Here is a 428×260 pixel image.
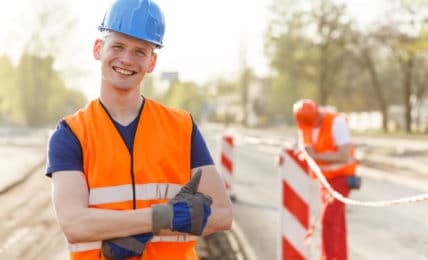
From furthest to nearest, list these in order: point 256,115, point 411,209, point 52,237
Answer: point 256,115, point 411,209, point 52,237

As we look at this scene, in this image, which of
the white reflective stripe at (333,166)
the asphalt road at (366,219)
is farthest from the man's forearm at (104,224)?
the white reflective stripe at (333,166)

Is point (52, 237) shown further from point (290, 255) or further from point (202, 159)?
point (202, 159)

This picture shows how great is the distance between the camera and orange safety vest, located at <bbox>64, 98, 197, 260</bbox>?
254 cm

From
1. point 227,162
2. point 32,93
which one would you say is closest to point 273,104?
point 32,93

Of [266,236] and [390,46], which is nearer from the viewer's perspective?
[266,236]

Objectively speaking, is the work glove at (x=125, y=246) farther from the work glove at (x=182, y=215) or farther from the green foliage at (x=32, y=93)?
the green foliage at (x=32, y=93)

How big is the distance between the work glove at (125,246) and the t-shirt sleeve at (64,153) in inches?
11.9

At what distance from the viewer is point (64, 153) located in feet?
8.28

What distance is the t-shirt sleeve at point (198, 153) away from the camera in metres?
2.73

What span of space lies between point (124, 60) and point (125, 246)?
0.68 meters

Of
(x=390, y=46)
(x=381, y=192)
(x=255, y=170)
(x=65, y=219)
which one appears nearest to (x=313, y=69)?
(x=390, y=46)

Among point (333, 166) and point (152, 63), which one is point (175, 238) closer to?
point (152, 63)

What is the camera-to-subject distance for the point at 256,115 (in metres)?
111

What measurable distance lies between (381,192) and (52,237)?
7.87 meters
